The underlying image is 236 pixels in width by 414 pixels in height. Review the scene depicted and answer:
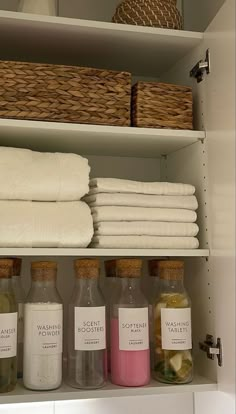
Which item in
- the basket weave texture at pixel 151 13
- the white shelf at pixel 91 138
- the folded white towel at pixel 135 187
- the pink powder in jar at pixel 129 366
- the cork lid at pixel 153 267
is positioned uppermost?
the basket weave texture at pixel 151 13

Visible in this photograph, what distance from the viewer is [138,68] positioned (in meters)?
1.46

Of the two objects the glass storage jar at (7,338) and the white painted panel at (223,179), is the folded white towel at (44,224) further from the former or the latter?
the white painted panel at (223,179)

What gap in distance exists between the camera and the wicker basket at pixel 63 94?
115cm

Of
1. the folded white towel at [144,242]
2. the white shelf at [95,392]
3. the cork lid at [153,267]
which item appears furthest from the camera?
the cork lid at [153,267]

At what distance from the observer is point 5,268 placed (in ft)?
3.63

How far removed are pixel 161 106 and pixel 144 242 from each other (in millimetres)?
346

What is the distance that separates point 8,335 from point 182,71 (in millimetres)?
844

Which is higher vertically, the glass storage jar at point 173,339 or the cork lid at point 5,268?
the cork lid at point 5,268

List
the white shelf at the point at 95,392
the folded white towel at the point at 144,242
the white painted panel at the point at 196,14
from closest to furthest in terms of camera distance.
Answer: the white shelf at the point at 95,392 → the folded white towel at the point at 144,242 → the white painted panel at the point at 196,14

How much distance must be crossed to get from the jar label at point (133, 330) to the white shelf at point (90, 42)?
67 centimetres

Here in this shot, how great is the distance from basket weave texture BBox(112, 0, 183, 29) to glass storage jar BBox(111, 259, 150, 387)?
62cm

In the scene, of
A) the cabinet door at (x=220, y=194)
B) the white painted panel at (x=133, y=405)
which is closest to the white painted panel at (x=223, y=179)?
the cabinet door at (x=220, y=194)

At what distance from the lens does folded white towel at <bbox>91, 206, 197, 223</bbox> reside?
117cm

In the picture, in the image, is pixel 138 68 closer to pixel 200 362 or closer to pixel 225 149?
pixel 225 149
